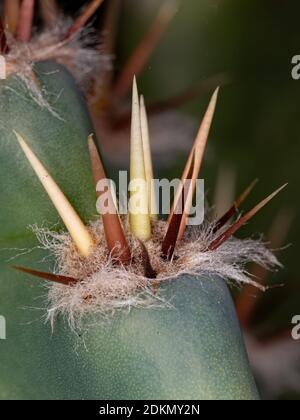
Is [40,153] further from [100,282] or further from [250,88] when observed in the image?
[250,88]

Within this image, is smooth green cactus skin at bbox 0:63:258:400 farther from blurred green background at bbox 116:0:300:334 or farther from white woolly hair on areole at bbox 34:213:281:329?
blurred green background at bbox 116:0:300:334

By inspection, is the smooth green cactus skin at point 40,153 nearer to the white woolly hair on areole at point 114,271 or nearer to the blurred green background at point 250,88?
the white woolly hair on areole at point 114,271

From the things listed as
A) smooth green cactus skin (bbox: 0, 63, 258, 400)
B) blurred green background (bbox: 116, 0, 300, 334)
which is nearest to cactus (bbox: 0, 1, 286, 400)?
smooth green cactus skin (bbox: 0, 63, 258, 400)

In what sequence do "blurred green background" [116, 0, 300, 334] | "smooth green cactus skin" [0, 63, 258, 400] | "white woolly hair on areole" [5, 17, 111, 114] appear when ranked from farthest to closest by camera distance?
"blurred green background" [116, 0, 300, 334] < "white woolly hair on areole" [5, 17, 111, 114] < "smooth green cactus skin" [0, 63, 258, 400]

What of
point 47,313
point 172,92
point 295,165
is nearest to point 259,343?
point 295,165

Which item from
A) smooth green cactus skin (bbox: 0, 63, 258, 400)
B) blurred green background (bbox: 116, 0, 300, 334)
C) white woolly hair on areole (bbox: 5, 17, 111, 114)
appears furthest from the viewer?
blurred green background (bbox: 116, 0, 300, 334)

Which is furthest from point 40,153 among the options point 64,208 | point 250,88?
point 250,88

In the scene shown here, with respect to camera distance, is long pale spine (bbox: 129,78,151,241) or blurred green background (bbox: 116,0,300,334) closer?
long pale spine (bbox: 129,78,151,241)

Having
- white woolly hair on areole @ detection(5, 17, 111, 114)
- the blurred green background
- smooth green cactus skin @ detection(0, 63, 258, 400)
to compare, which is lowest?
smooth green cactus skin @ detection(0, 63, 258, 400)
